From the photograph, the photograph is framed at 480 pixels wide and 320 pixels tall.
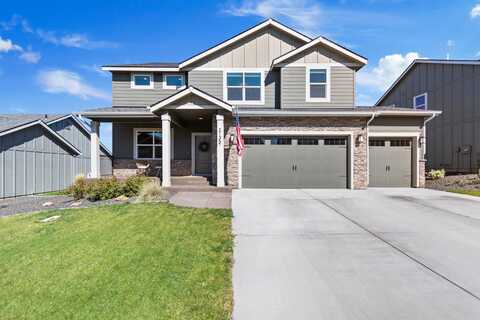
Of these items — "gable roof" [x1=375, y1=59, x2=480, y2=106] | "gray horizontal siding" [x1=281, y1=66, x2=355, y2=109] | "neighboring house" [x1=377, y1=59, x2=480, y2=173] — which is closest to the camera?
"gray horizontal siding" [x1=281, y1=66, x2=355, y2=109]

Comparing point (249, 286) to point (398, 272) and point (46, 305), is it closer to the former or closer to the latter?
point (398, 272)

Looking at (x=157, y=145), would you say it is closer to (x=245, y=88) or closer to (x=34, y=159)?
(x=245, y=88)

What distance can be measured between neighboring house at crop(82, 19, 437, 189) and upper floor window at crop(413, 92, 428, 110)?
8.42 metres

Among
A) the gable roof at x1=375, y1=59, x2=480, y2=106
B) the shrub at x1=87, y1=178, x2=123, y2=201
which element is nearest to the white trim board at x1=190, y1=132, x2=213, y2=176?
the shrub at x1=87, y1=178, x2=123, y2=201

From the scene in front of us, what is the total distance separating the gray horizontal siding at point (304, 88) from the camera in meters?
13.6

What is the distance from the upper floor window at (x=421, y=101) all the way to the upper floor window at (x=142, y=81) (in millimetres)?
19350

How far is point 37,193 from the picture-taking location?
16.2 m

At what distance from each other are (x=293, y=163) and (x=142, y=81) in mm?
9564

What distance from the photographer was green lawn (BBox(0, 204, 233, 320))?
127 inches

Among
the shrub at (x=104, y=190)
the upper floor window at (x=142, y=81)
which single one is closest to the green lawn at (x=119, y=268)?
the shrub at (x=104, y=190)

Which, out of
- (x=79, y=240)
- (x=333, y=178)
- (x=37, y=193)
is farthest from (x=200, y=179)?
(x=37, y=193)

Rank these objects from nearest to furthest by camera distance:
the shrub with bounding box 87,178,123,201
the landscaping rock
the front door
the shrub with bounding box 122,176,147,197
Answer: the landscaping rock → the shrub with bounding box 87,178,123,201 → the shrub with bounding box 122,176,147,197 → the front door

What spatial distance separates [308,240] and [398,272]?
1.71m

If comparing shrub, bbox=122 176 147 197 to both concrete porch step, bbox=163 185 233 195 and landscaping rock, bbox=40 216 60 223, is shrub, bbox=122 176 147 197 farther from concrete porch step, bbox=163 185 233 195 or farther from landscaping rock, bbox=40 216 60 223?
landscaping rock, bbox=40 216 60 223
